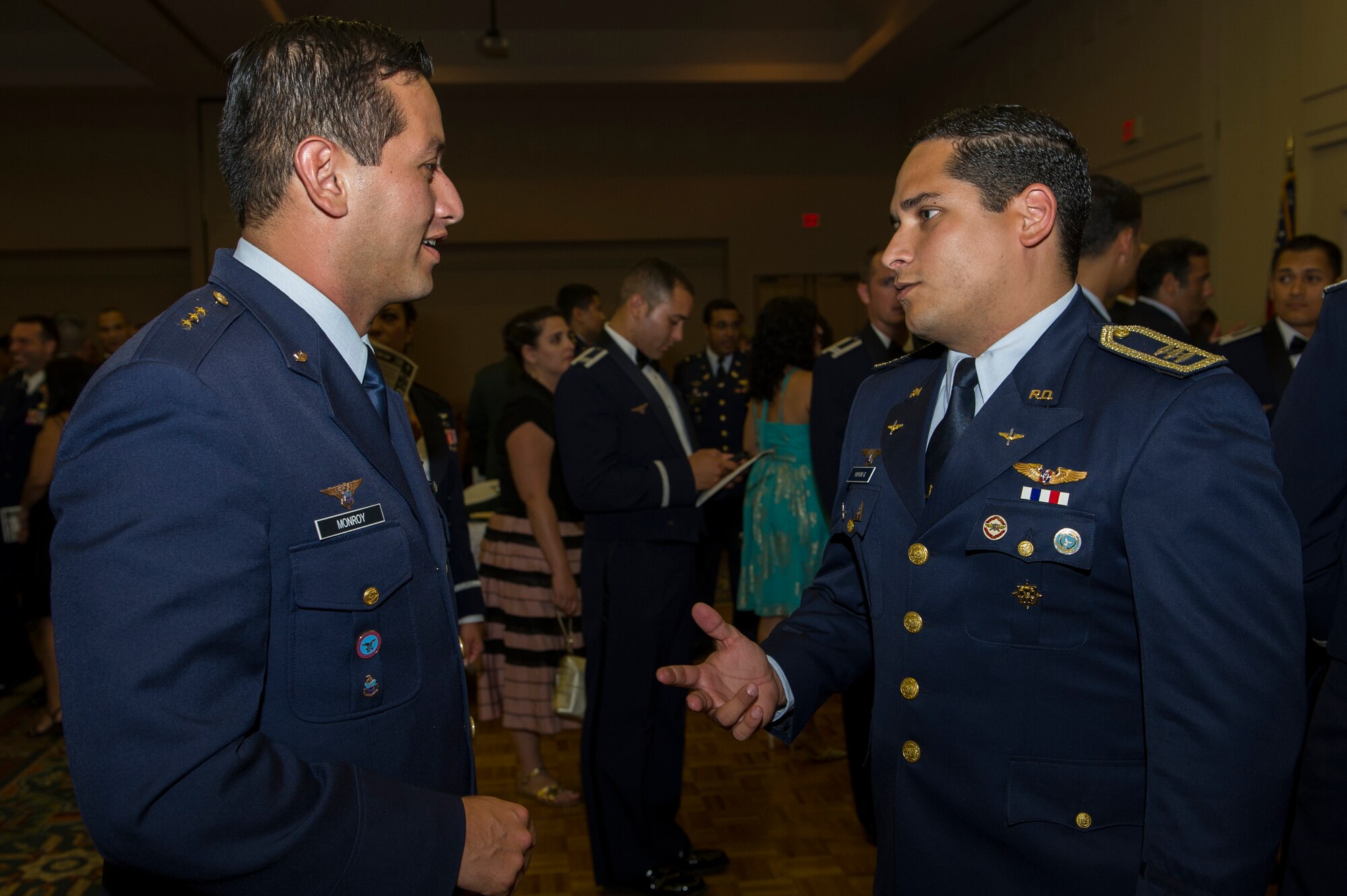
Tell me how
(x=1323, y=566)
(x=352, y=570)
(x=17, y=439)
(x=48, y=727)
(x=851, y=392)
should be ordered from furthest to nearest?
(x=17, y=439) < (x=48, y=727) < (x=851, y=392) < (x=1323, y=566) < (x=352, y=570)

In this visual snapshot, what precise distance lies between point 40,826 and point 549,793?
1.80 meters

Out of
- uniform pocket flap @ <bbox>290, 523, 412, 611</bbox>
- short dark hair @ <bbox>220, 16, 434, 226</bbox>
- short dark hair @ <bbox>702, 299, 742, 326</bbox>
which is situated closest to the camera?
uniform pocket flap @ <bbox>290, 523, 412, 611</bbox>

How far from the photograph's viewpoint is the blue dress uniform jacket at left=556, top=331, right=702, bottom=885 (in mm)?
2863

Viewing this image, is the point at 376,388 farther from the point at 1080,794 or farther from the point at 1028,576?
the point at 1080,794

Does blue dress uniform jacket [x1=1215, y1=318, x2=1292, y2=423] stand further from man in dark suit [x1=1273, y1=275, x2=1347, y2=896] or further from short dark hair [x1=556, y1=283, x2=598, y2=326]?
short dark hair [x1=556, y1=283, x2=598, y2=326]

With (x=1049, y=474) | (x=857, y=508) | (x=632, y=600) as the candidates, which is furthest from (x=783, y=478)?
(x=1049, y=474)

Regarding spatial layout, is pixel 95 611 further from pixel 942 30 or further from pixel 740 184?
pixel 740 184

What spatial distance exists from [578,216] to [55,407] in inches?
279

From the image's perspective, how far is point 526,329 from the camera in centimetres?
378

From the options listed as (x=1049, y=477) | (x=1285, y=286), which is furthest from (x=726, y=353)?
(x=1049, y=477)

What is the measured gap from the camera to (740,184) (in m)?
10.9

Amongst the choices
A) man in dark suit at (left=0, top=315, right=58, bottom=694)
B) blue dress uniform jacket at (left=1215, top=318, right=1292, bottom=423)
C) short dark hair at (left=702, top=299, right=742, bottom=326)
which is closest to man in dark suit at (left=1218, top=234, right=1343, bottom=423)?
blue dress uniform jacket at (left=1215, top=318, right=1292, bottom=423)

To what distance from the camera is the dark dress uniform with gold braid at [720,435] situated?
410cm

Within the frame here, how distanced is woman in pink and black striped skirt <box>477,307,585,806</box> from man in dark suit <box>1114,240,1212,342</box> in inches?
95.7
